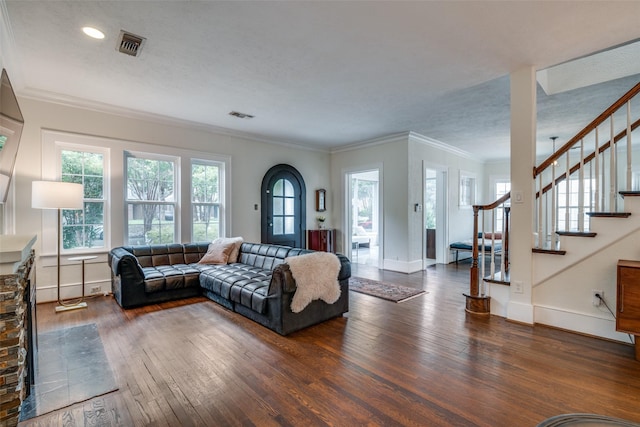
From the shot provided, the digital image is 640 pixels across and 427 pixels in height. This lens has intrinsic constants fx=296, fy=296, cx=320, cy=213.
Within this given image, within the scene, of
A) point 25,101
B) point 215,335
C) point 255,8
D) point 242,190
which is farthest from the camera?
point 242,190

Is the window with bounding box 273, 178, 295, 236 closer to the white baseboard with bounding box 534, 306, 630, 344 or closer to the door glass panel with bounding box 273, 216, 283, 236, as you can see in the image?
the door glass panel with bounding box 273, 216, 283, 236

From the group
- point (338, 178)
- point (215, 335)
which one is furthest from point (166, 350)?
point (338, 178)

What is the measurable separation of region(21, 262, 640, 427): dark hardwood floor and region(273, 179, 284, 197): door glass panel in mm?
3166

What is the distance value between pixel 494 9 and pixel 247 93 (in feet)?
8.71

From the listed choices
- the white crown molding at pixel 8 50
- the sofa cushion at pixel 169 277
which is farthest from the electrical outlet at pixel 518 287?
the white crown molding at pixel 8 50

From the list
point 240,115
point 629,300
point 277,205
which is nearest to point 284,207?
point 277,205

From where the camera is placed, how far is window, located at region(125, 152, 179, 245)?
4430 mm

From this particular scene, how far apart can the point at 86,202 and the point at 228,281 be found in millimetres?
2419

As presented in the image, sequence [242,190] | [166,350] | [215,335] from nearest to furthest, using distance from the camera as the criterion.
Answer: [166,350], [215,335], [242,190]

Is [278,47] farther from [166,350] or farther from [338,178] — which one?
[338,178]

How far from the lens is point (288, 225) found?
6.28 m

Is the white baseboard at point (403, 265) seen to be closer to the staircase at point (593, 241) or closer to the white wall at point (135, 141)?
the white wall at point (135, 141)

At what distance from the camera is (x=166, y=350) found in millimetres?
2514

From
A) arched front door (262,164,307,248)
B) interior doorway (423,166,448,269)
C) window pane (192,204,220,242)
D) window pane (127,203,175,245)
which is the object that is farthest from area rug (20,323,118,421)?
interior doorway (423,166,448,269)
